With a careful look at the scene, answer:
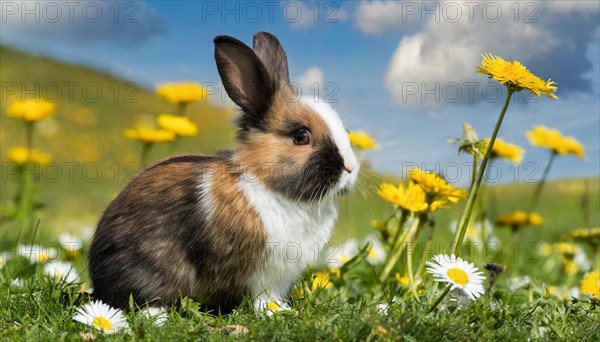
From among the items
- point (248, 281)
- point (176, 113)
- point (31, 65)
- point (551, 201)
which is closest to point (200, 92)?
point (176, 113)

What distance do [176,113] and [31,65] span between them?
12687 millimetres

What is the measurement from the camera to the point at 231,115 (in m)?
4.48

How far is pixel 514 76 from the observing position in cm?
382

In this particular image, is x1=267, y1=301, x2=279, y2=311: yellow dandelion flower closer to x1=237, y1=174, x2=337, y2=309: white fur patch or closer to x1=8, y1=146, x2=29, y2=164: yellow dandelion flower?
x1=237, y1=174, x2=337, y2=309: white fur patch

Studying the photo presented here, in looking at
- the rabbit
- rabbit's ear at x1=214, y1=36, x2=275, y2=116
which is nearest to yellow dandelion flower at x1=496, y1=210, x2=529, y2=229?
the rabbit

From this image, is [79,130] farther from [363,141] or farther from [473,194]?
[473,194]

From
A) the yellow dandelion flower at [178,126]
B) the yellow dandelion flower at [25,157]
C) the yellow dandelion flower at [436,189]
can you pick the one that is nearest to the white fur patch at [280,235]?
the yellow dandelion flower at [436,189]

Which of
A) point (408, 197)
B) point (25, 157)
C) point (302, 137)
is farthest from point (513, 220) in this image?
point (25, 157)

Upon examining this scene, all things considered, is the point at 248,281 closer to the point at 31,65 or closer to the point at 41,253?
the point at 41,253

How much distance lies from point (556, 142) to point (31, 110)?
4.87 metres

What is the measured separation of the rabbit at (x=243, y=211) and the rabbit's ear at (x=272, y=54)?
0.11 meters

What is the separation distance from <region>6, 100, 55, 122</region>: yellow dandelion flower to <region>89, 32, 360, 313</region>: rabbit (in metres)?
3.09

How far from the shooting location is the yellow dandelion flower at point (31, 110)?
23.1ft

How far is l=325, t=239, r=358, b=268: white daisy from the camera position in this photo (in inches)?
227
